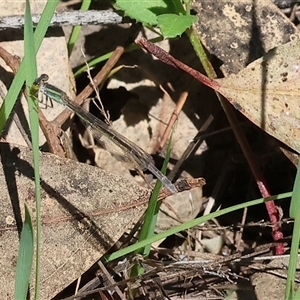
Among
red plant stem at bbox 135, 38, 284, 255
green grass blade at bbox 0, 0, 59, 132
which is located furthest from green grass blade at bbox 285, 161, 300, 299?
green grass blade at bbox 0, 0, 59, 132

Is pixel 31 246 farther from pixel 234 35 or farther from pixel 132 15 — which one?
pixel 234 35

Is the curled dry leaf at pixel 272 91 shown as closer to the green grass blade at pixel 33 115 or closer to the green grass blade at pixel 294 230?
the green grass blade at pixel 294 230

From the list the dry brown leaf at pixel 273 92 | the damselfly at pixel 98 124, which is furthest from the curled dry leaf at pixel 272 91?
the damselfly at pixel 98 124

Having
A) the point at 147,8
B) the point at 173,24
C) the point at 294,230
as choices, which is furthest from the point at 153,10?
the point at 294,230

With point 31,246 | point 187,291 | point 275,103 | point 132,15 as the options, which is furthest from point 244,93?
point 31,246

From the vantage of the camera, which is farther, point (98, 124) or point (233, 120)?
point (233, 120)

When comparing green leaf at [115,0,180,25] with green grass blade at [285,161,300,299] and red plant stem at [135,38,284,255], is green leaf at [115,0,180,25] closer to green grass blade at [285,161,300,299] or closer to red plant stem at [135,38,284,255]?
red plant stem at [135,38,284,255]

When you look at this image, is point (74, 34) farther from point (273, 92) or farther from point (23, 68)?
point (273, 92)
